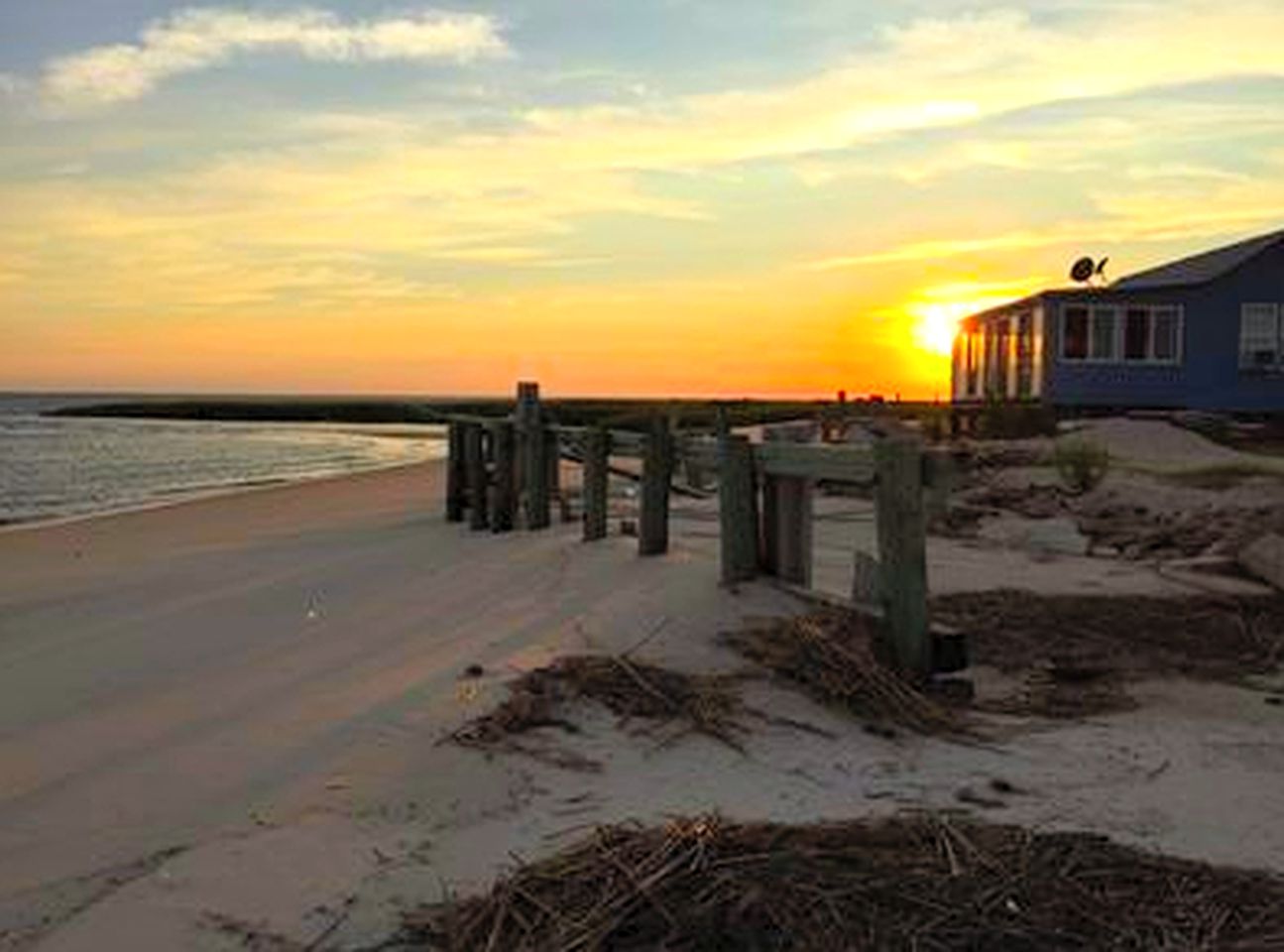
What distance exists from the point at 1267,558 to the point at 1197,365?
25.3 metres

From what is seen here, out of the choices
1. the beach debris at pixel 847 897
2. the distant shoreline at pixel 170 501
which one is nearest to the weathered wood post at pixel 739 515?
the beach debris at pixel 847 897

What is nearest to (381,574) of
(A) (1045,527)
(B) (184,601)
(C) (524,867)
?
(B) (184,601)

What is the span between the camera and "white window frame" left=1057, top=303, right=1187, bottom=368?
36.1 m

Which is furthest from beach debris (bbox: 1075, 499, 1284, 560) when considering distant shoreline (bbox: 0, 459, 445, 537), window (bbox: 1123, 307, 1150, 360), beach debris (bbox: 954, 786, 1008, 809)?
window (bbox: 1123, 307, 1150, 360)

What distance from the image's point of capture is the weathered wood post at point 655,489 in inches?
505

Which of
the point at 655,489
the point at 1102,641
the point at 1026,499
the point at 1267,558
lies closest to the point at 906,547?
the point at 1102,641

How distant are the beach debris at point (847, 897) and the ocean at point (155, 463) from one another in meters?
24.8

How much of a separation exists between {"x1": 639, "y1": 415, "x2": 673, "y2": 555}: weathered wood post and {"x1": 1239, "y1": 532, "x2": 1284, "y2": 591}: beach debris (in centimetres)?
459

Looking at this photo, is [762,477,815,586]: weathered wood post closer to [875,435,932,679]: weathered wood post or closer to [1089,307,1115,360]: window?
[875,435,932,679]: weathered wood post

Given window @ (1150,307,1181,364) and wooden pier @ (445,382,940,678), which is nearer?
wooden pier @ (445,382,940,678)

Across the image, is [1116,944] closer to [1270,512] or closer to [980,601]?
[980,601]

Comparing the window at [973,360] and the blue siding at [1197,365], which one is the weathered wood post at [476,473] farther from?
the window at [973,360]

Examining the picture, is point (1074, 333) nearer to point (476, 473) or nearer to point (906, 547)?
point (476, 473)

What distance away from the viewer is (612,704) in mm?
7520
